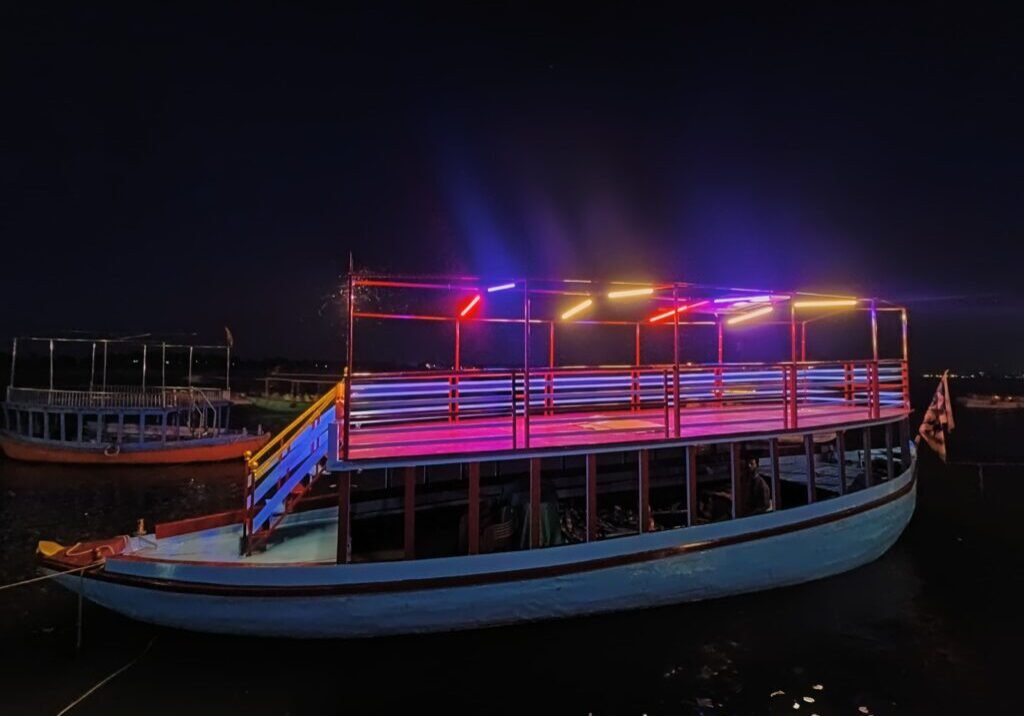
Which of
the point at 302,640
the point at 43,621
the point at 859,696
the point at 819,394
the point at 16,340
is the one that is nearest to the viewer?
the point at 859,696

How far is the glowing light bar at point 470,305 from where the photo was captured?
1028 cm

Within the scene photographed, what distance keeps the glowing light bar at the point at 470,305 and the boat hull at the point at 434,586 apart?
441cm

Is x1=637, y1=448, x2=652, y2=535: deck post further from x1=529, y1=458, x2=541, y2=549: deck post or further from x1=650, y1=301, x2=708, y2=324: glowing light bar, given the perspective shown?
x1=650, y1=301, x2=708, y2=324: glowing light bar

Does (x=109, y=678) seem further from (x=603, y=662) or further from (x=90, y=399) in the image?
(x=90, y=399)

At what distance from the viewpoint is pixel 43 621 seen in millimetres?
9086

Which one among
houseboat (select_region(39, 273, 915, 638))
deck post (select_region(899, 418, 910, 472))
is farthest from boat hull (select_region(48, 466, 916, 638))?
deck post (select_region(899, 418, 910, 472))

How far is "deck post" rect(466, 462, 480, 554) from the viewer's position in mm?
8008

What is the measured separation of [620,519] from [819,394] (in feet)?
26.1

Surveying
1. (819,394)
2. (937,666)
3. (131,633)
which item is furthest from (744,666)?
(819,394)

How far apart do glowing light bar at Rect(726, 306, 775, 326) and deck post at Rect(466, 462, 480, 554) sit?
28.3 feet

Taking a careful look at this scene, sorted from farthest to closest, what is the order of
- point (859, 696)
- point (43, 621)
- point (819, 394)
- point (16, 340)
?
point (16, 340)
point (819, 394)
point (43, 621)
point (859, 696)

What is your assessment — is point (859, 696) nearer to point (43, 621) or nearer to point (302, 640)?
point (302, 640)

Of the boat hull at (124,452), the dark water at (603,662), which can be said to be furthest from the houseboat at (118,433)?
the dark water at (603,662)

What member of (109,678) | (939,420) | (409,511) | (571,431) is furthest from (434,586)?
(939,420)
